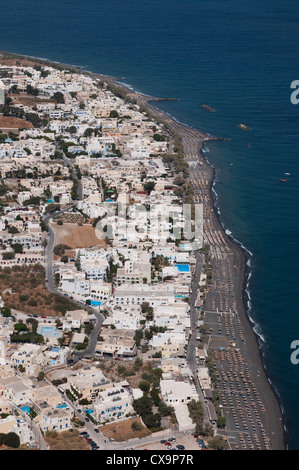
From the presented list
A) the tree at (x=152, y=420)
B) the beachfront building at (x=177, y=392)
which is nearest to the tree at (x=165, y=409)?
the beachfront building at (x=177, y=392)

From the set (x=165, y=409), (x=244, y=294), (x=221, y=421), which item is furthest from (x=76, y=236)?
(x=221, y=421)

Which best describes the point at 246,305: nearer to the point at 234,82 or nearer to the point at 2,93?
the point at 2,93

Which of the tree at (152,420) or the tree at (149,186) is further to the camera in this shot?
the tree at (149,186)

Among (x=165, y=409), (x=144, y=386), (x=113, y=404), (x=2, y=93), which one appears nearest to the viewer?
(x=113, y=404)

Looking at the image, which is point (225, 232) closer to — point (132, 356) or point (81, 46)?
point (132, 356)

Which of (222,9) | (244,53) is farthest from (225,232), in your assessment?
(222,9)

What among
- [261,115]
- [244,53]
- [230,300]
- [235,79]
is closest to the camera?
[230,300]

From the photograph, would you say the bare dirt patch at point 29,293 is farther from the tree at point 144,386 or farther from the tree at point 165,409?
the tree at point 165,409

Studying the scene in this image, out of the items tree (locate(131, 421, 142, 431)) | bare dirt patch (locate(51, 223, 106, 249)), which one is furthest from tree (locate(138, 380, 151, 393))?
bare dirt patch (locate(51, 223, 106, 249))
